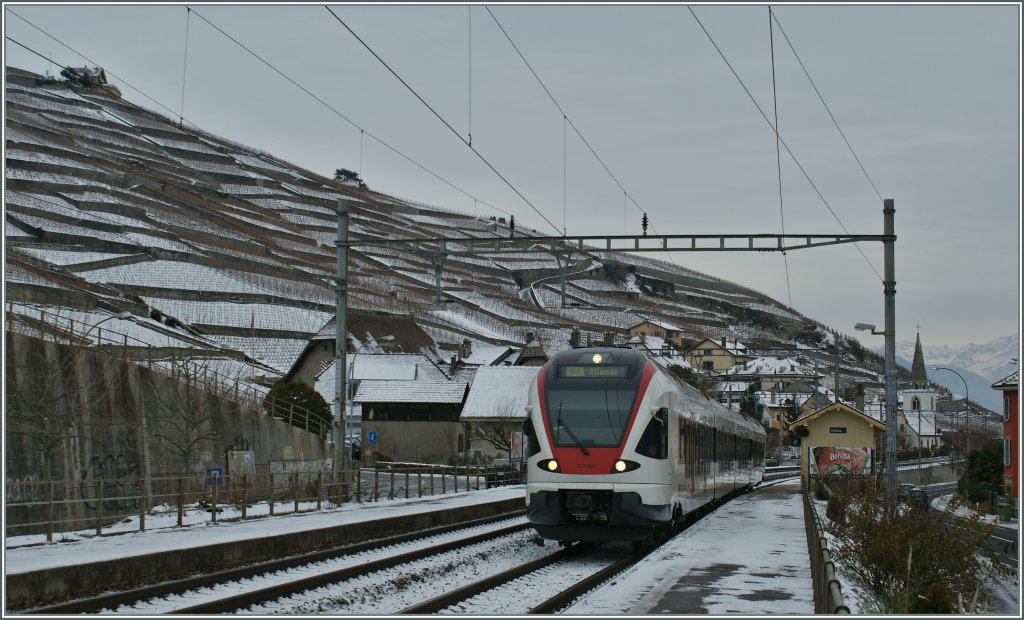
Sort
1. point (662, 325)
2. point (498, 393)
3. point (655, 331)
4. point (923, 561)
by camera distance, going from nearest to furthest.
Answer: point (923, 561) → point (498, 393) → point (655, 331) → point (662, 325)

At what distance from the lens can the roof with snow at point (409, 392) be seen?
241ft

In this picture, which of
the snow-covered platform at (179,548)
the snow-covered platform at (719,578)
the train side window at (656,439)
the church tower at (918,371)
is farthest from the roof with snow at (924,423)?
the train side window at (656,439)

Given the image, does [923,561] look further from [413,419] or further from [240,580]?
[413,419]

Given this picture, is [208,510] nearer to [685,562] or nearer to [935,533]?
[685,562]

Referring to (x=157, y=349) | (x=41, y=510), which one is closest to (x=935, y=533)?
(x=41, y=510)

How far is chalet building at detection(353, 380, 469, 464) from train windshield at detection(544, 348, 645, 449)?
5505 centimetres

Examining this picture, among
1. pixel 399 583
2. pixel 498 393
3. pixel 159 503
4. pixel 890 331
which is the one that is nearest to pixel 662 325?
pixel 498 393

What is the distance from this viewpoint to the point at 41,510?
87.1ft

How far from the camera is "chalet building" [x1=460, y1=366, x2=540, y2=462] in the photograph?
233ft

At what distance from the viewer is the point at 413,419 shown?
2916 inches

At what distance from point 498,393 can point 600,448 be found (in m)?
54.9

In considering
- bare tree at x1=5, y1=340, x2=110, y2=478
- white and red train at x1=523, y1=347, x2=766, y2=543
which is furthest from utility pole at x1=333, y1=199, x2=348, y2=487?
white and red train at x1=523, y1=347, x2=766, y2=543

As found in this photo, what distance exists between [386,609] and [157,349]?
100 ft

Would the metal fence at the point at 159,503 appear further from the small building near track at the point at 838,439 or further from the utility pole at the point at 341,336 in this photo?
the small building near track at the point at 838,439
